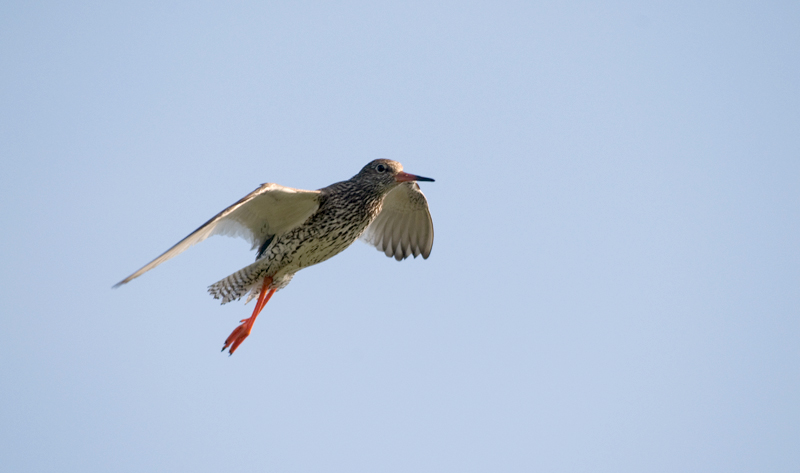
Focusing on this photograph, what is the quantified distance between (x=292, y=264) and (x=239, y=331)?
1.24 metres

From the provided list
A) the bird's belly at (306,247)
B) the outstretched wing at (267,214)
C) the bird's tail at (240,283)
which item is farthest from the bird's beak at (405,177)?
the bird's tail at (240,283)

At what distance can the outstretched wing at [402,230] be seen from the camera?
37.5 feet

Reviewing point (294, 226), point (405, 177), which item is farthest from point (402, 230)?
point (294, 226)

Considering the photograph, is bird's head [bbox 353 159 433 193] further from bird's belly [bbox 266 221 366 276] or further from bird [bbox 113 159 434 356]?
bird's belly [bbox 266 221 366 276]

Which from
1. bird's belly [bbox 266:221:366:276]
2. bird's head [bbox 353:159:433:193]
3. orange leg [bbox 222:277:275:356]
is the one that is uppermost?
bird's head [bbox 353:159:433:193]

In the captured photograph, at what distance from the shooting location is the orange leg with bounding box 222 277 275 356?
9.91m

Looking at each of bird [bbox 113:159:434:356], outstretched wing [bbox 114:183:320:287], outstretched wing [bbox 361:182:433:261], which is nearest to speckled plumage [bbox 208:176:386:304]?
bird [bbox 113:159:434:356]

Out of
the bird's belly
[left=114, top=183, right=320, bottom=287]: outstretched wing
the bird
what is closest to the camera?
[left=114, top=183, right=320, bottom=287]: outstretched wing

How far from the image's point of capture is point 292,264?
9742mm

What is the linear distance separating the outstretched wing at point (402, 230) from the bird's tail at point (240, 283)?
7.62 feet

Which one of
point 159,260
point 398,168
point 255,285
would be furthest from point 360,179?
point 159,260

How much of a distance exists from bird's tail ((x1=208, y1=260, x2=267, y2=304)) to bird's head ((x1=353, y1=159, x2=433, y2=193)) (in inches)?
70.8

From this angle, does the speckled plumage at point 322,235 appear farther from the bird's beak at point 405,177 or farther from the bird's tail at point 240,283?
the bird's beak at point 405,177

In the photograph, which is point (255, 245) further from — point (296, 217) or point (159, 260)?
point (159, 260)
